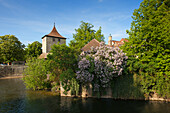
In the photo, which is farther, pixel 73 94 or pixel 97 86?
pixel 73 94

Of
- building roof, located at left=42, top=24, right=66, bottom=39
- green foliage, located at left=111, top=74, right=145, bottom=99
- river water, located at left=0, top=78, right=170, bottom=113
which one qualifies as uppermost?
building roof, located at left=42, top=24, right=66, bottom=39

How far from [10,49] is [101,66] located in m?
38.5

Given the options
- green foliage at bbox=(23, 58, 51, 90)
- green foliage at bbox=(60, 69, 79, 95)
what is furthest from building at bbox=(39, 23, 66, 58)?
green foliage at bbox=(60, 69, 79, 95)

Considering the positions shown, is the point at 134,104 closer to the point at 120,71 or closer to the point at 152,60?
the point at 120,71

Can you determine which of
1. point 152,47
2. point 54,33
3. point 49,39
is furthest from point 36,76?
point 54,33

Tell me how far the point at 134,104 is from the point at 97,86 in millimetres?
4387

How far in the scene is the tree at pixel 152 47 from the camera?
12.5 metres

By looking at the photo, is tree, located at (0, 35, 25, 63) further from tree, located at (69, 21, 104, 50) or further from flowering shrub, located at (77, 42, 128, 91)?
flowering shrub, located at (77, 42, 128, 91)

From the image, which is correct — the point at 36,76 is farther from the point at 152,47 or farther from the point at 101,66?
the point at 152,47

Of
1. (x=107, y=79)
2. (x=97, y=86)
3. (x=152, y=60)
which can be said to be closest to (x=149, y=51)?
(x=152, y=60)

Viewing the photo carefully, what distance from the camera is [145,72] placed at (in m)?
13.7

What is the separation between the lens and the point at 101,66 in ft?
44.6

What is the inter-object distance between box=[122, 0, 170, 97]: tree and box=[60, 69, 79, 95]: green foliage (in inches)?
272

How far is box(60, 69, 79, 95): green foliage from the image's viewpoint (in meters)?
14.3
